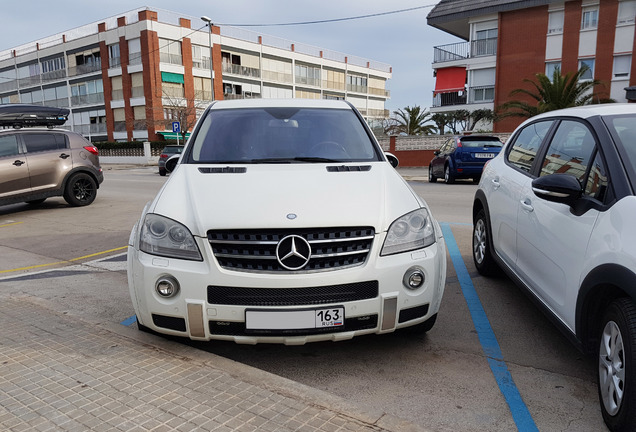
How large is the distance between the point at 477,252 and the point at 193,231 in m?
3.38

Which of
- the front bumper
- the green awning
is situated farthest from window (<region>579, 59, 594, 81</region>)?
the green awning

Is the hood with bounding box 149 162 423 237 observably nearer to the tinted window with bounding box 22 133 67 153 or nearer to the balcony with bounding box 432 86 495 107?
the tinted window with bounding box 22 133 67 153

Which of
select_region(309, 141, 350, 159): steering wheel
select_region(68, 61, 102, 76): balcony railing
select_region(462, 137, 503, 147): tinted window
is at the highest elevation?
select_region(68, 61, 102, 76): balcony railing

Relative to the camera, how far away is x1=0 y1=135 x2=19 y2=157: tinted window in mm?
9781

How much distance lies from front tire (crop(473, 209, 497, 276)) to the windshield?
61.6 inches

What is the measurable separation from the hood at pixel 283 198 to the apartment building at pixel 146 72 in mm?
39447

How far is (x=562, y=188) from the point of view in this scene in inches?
111

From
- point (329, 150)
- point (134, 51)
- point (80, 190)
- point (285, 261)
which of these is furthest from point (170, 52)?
point (285, 261)

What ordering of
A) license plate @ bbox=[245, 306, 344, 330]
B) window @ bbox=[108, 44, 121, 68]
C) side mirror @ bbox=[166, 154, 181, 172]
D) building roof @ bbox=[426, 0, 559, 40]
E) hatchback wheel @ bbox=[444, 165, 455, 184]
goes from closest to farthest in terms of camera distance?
license plate @ bbox=[245, 306, 344, 330] < side mirror @ bbox=[166, 154, 181, 172] < hatchback wheel @ bbox=[444, 165, 455, 184] < building roof @ bbox=[426, 0, 559, 40] < window @ bbox=[108, 44, 121, 68]

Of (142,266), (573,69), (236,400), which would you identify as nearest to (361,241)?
Answer: (236,400)

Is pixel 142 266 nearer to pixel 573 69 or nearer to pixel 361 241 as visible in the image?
pixel 361 241

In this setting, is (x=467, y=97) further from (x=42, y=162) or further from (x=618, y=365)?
(x=618, y=365)

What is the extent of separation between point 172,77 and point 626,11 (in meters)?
37.9

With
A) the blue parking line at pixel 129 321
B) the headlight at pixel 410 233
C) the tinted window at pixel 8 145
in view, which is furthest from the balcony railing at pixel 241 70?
the headlight at pixel 410 233
